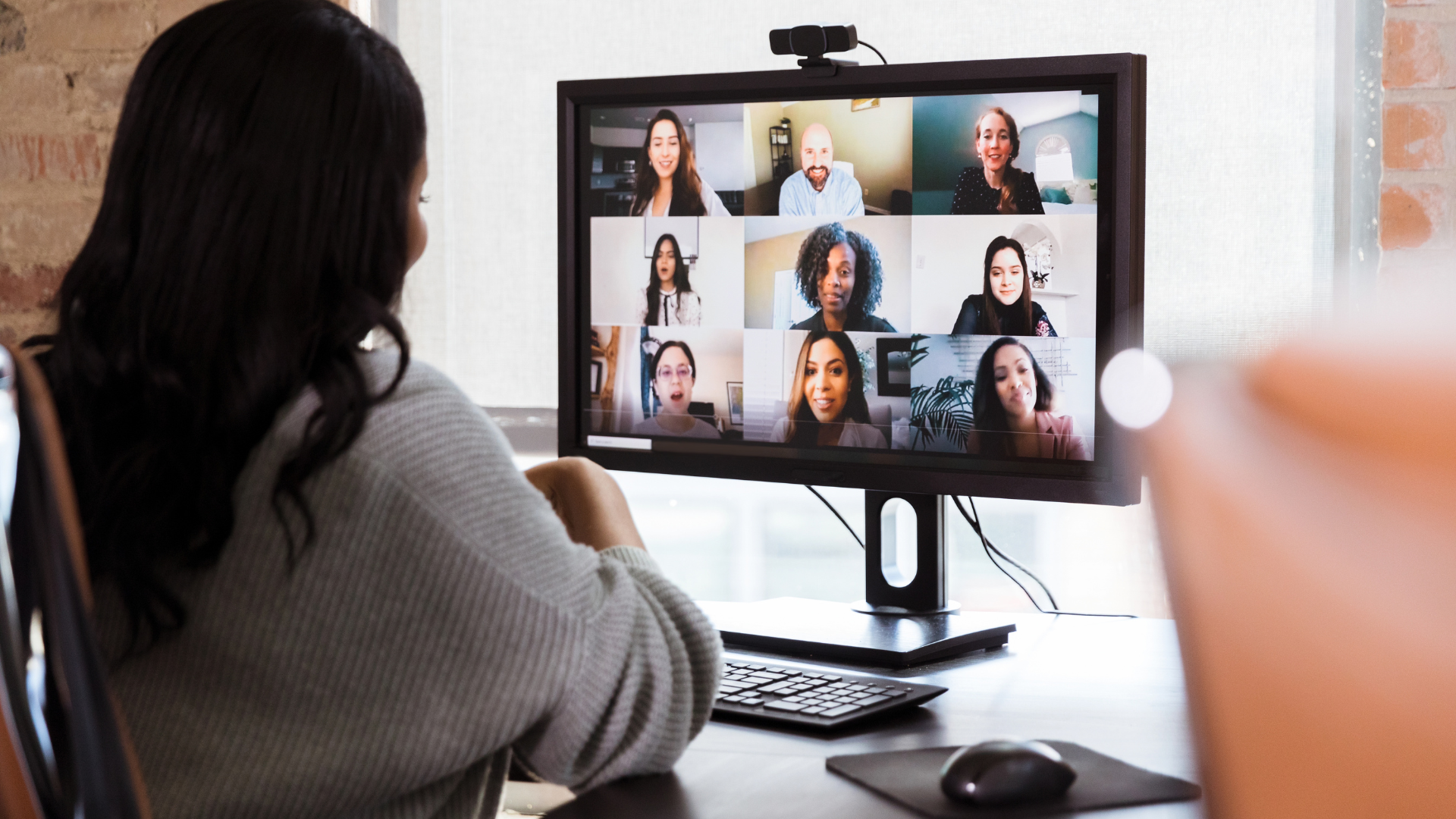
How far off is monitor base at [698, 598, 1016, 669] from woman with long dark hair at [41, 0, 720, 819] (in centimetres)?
36

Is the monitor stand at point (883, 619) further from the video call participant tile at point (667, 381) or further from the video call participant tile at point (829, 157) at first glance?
the video call participant tile at point (829, 157)

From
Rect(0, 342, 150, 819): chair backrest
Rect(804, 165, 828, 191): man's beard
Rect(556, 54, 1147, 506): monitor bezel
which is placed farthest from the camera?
Rect(804, 165, 828, 191): man's beard

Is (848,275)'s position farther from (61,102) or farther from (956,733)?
(61,102)

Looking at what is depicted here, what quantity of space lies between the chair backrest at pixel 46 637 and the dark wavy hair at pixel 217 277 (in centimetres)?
23

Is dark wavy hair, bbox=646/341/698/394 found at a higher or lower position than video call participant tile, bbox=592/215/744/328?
lower

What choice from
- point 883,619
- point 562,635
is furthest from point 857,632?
point 562,635

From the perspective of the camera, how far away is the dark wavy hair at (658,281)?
130 cm

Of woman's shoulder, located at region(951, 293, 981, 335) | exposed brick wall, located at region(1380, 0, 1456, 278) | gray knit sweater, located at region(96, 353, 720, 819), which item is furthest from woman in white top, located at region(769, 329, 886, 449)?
exposed brick wall, located at region(1380, 0, 1456, 278)

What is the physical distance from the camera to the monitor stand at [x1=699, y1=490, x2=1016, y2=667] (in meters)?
1.17

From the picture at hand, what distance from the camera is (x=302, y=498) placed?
701 mm

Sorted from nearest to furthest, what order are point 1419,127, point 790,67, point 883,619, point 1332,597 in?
point 1332,597
point 883,619
point 1419,127
point 790,67

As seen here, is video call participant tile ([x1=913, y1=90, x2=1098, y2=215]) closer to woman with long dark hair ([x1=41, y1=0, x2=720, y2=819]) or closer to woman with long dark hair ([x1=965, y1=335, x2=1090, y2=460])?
woman with long dark hair ([x1=965, y1=335, x2=1090, y2=460])

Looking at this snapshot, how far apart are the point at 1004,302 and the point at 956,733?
415 millimetres

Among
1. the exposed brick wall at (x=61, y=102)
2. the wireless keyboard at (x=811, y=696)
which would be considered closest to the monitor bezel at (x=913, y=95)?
the wireless keyboard at (x=811, y=696)
